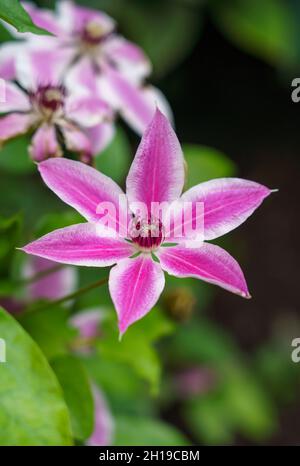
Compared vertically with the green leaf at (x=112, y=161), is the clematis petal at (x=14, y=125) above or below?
below

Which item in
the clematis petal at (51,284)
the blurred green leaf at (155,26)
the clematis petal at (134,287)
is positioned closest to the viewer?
the clematis petal at (134,287)

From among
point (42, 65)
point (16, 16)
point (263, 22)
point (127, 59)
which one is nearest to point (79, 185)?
point (16, 16)

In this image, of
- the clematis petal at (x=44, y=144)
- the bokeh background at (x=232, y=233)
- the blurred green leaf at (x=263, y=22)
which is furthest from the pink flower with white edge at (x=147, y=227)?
the blurred green leaf at (x=263, y=22)

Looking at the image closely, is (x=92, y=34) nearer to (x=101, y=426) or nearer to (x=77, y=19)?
(x=77, y=19)

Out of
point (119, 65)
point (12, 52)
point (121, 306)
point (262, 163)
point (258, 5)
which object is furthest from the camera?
point (262, 163)

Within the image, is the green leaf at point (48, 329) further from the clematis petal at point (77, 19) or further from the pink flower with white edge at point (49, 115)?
the clematis petal at point (77, 19)

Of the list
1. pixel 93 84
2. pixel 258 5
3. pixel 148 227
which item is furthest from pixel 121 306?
pixel 258 5
